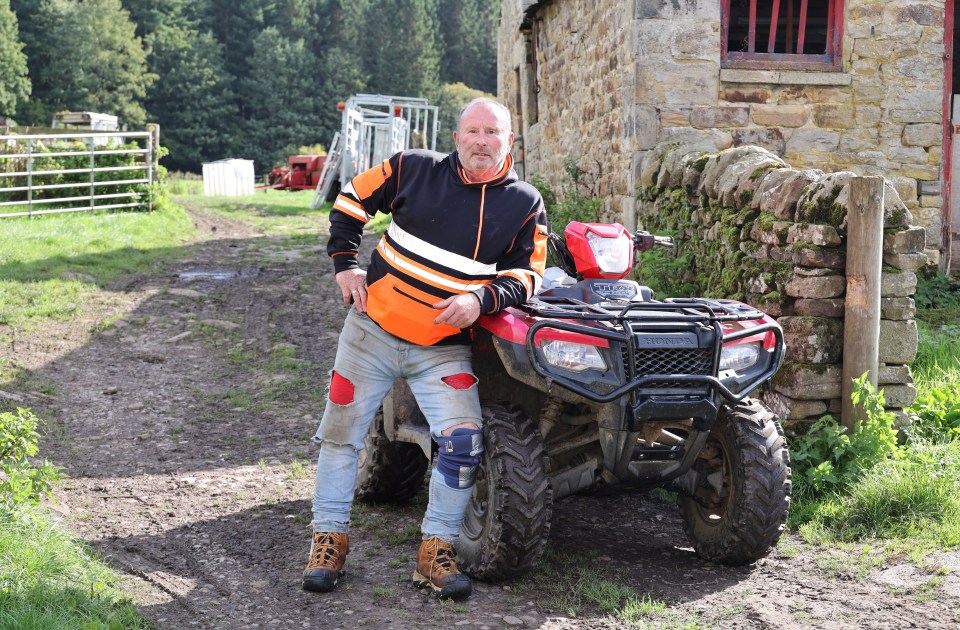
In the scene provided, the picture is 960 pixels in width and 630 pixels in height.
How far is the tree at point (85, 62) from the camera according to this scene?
176 ft

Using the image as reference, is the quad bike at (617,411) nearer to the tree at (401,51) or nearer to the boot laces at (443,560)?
the boot laces at (443,560)

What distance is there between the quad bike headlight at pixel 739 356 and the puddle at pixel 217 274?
8.91m

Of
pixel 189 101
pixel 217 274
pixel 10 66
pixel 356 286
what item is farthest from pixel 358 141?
pixel 189 101

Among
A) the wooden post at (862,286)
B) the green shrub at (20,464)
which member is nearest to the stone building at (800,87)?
the wooden post at (862,286)

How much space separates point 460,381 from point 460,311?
322 millimetres

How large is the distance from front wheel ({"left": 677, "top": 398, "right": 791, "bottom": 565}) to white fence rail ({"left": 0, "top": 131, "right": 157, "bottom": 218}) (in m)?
13.9

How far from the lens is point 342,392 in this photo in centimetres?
398

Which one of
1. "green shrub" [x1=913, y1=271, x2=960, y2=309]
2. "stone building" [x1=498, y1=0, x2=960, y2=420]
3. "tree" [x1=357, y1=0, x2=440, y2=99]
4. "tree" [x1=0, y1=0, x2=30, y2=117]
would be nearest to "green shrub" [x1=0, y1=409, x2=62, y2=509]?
"stone building" [x1=498, y1=0, x2=960, y2=420]

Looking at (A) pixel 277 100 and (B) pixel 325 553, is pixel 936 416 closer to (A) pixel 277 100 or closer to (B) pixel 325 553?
(B) pixel 325 553

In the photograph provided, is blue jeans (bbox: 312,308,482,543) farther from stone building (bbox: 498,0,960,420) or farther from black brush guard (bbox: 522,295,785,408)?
stone building (bbox: 498,0,960,420)

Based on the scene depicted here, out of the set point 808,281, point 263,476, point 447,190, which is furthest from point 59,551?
point 808,281

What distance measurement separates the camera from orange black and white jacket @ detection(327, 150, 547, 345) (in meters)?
3.90

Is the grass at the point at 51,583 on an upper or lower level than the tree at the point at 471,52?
lower

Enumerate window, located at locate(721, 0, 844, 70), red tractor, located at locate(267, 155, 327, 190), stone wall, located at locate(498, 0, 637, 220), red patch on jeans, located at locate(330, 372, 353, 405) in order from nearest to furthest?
red patch on jeans, located at locate(330, 372, 353, 405) → window, located at locate(721, 0, 844, 70) → stone wall, located at locate(498, 0, 637, 220) → red tractor, located at locate(267, 155, 327, 190)
